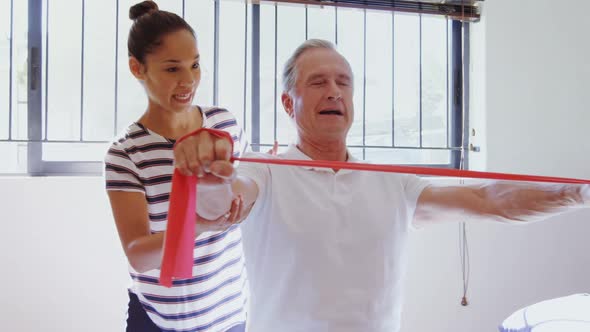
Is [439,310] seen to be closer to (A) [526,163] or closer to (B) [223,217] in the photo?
(A) [526,163]

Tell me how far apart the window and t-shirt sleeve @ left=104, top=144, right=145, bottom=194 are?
1.21 m

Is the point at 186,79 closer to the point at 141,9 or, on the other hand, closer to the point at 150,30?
the point at 150,30

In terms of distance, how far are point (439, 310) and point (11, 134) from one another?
7.41 feet

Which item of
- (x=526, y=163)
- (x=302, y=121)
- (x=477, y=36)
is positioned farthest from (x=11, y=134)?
(x=526, y=163)

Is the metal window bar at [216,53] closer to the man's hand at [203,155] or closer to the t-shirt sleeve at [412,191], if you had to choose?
the t-shirt sleeve at [412,191]

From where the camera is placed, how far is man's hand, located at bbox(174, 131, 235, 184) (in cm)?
61

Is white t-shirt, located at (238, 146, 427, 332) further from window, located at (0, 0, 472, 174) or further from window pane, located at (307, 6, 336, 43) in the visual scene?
window pane, located at (307, 6, 336, 43)

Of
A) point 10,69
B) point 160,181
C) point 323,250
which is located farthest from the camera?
point 10,69

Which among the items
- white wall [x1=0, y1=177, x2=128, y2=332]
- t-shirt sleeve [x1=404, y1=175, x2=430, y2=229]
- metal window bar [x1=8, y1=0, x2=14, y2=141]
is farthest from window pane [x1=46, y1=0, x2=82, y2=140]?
t-shirt sleeve [x1=404, y1=175, x2=430, y2=229]

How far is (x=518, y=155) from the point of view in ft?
7.71

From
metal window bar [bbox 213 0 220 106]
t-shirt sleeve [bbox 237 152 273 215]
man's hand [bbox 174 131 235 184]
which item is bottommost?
t-shirt sleeve [bbox 237 152 273 215]

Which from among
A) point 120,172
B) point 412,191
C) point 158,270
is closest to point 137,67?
point 120,172

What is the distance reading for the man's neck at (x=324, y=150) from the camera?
1054 mm

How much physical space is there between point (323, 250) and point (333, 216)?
0.25 ft
